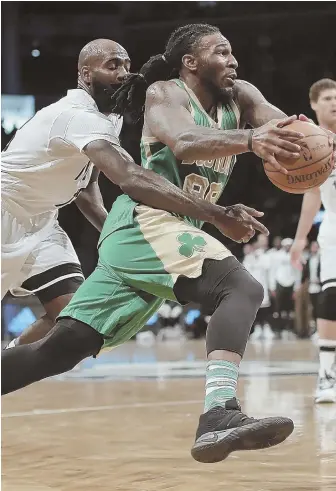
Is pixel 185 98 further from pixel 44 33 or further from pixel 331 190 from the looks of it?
pixel 44 33

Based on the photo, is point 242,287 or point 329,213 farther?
point 329,213

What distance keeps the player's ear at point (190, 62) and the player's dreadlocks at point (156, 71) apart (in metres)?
0.02

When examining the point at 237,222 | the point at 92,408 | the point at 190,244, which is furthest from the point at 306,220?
the point at 190,244

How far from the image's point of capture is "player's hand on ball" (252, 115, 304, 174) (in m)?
2.95

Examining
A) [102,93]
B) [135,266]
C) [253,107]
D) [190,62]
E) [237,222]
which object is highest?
[102,93]

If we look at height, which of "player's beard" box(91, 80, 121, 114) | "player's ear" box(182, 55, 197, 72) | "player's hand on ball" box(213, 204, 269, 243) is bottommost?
"player's hand on ball" box(213, 204, 269, 243)

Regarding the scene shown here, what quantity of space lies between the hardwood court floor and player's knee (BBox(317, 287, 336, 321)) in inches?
24.2

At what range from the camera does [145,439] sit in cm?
469

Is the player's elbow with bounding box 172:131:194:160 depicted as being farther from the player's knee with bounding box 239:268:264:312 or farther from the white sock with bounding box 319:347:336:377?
the white sock with bounding box 319:347:336:377

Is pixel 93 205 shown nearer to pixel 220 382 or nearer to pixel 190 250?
pixel 190 250

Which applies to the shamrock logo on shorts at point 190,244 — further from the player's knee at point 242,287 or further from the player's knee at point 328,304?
the player's knee at point 328,304

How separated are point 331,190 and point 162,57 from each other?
3.17 metres

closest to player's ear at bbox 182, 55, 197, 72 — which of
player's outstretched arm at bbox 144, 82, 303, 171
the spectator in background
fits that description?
player's outstretched arm at bbox 144, 82, 303, 171

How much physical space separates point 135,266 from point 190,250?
0.23 m
